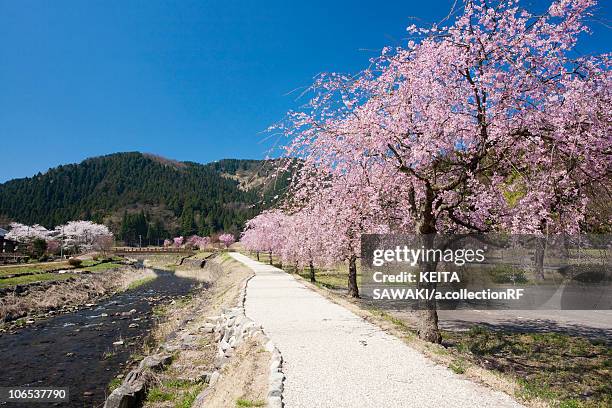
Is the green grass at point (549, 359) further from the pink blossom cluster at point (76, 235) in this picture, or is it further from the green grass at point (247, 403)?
the pink blossom cluster at point (76, 235)

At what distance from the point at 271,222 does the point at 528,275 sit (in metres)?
24.5

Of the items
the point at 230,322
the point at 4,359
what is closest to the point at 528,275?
the point at 230,322

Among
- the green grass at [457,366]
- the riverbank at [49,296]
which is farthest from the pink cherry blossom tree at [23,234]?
the green grass at [457,366]

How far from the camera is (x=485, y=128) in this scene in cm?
868

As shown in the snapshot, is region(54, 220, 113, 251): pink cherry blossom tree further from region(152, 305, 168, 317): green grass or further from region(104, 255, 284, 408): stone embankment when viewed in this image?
region(104, 255, 284, 408): stone embankment

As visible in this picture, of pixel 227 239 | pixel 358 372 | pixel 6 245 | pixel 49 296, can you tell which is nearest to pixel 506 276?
pixel 358 372

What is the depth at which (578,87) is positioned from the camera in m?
7.52

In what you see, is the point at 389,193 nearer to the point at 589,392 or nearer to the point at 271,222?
the point at 589,392

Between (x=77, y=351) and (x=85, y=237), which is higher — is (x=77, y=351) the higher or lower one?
the lower one

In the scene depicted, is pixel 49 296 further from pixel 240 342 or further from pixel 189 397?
pixel 189 397

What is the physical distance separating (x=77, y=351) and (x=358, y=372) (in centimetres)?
1301

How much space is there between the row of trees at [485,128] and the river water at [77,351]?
8974 mm

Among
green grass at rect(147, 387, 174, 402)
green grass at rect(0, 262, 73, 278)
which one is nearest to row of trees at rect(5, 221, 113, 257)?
green grass at rect(0, 262, 73, 278)

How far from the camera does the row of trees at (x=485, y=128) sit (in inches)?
304
